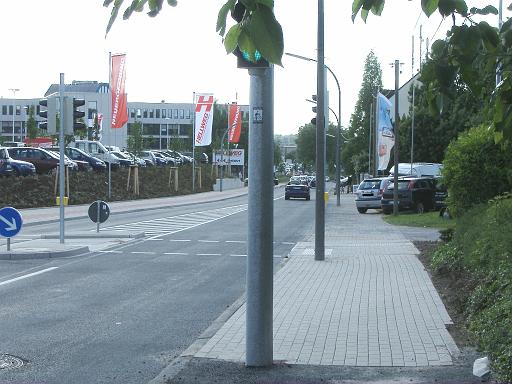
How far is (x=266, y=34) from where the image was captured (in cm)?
291

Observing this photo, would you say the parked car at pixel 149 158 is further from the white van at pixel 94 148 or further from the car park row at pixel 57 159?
the white van at pixel 94 148

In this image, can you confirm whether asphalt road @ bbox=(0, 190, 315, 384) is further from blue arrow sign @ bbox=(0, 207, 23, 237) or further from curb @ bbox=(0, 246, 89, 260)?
blue arrow sign @ bbox=(0, 207, 23, 237)

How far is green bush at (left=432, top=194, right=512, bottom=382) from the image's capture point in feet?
21.3

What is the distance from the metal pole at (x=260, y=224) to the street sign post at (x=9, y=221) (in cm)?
1071

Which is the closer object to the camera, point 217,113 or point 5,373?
point 5,373

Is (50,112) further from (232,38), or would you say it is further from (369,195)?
(369,195)

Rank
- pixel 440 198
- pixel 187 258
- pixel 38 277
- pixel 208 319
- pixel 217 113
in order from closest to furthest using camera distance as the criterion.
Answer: pixel 208 319 → pixel 38 277 → pixel 187 258 → pixel 440 198 → pixel 217 113

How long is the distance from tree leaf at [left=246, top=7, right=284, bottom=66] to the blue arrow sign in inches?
566

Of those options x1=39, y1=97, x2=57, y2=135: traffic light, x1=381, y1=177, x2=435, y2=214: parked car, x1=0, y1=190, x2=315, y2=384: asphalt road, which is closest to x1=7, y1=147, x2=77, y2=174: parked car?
x1=381, y1=177, x2=435, y2=214: parked car

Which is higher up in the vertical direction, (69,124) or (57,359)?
(69,124)

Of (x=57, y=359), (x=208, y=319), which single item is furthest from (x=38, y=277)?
(x=57, y=359)

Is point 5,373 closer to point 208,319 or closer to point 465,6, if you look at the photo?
point 208,319

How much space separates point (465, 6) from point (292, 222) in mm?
29616

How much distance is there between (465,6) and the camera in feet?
13.2
